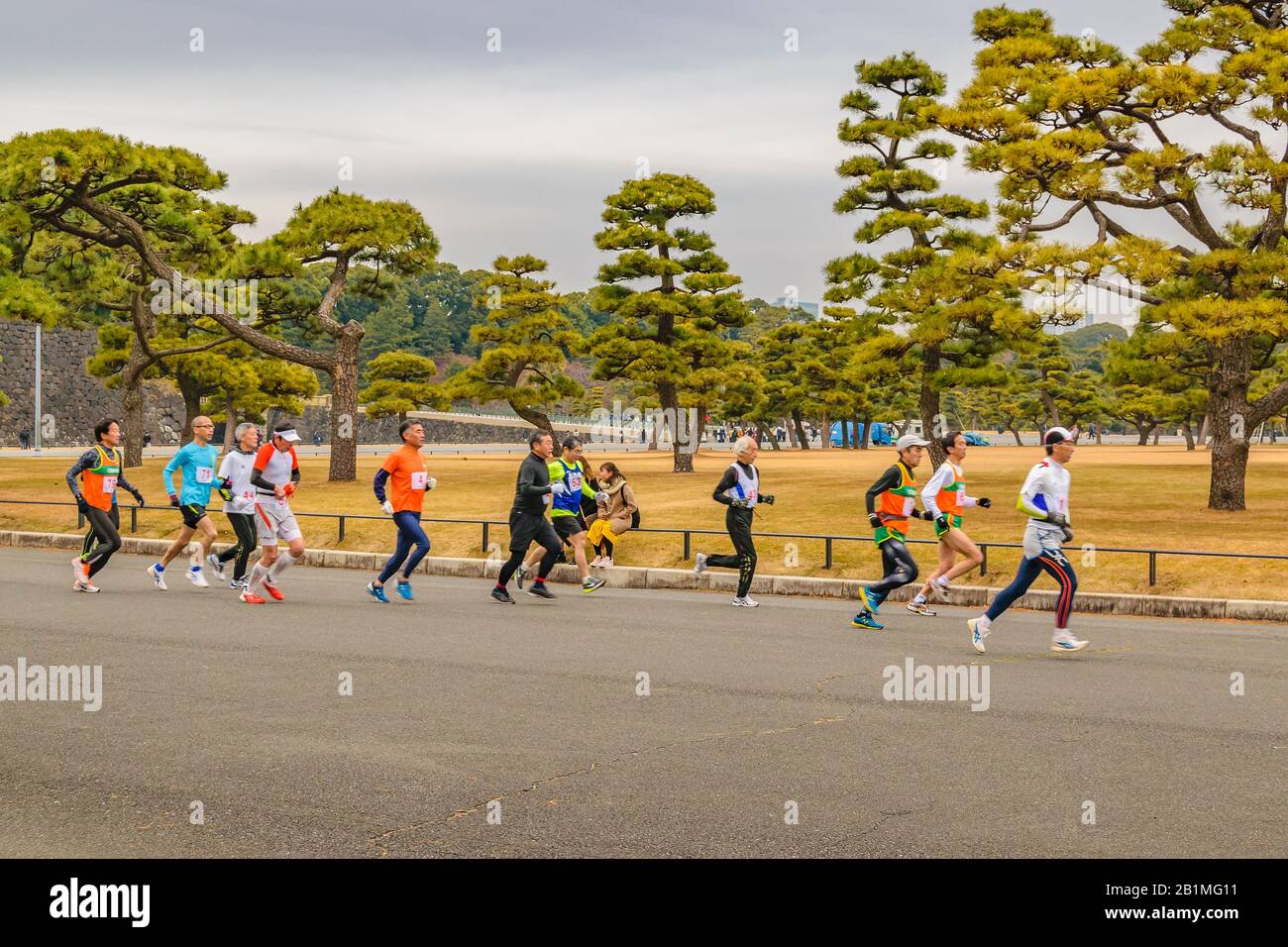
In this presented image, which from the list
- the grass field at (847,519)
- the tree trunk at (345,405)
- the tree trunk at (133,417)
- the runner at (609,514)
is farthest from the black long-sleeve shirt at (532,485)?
the tree trunk at (133,417)

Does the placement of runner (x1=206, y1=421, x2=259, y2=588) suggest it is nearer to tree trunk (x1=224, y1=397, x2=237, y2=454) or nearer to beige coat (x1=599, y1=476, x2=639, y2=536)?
beige coat (x1=599, y1=476, x2=639, y2=536)

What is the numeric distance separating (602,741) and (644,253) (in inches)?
1241

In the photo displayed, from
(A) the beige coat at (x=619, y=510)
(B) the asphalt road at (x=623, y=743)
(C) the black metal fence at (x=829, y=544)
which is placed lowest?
(B) the asphalt road at (x=623, y=743)

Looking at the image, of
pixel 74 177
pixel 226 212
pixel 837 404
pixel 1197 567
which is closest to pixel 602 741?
pixel 1197 567

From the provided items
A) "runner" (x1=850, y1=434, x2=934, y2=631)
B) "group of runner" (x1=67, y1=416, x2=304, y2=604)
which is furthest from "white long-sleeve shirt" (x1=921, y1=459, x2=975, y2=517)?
"group of runner" (x1=67, y1=416, x2=304, y2=604)

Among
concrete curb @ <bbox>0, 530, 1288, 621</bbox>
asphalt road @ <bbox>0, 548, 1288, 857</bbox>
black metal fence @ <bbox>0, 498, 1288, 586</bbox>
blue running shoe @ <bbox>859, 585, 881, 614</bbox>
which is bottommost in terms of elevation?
concrete curb @ <bbox>0, 530, 1288, 621</bbox>

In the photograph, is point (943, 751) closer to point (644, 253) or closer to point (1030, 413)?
point (644, 253)

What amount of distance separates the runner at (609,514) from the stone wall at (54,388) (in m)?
59.0

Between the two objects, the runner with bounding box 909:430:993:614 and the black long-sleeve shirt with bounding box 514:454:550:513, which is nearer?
the runner with bounding box 909:430:993:614

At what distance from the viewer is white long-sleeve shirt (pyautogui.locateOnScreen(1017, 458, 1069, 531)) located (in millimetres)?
9594

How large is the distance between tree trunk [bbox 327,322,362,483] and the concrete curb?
12732 millimetres

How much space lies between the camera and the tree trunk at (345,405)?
31984mm

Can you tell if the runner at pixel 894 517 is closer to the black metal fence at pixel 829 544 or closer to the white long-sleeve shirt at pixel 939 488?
the white long-sleeve shirt at pixel 939 488

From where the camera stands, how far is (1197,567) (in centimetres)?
1450
